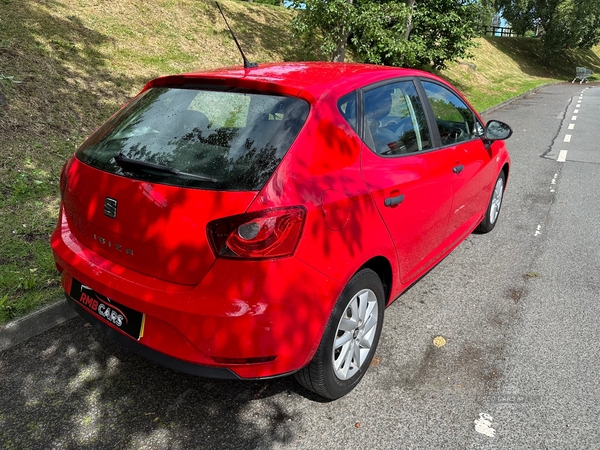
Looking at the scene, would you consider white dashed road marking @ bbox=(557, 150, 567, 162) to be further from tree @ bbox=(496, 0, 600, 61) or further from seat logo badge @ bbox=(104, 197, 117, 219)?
tree @ bbox=(496, 0, 600, 61)

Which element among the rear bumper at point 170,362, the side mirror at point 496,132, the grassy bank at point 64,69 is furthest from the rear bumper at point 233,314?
the side mirror at point 496,132

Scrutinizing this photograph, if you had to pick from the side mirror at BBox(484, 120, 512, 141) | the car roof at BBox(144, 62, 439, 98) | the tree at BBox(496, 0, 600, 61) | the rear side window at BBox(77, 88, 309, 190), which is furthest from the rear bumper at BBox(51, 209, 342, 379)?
the tree at BBox(496, 0, 600, 61)

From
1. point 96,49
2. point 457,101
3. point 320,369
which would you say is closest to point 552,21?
point 96,49

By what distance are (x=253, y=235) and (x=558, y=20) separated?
45.7 metres

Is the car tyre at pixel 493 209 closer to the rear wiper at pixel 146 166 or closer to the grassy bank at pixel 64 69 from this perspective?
the rear wiper at pixel 146 166

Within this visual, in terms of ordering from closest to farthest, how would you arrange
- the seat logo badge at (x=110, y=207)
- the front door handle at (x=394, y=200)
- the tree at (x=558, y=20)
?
the seat logo badge at (x=110, y=207) → the front door handle at (x=394, y=200) → the tree at (x=558, y=20)

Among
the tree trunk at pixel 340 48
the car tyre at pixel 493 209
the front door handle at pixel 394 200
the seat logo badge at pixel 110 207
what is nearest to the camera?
the seat logo badge at pixel 110 207

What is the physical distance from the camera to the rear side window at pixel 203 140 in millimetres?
2180

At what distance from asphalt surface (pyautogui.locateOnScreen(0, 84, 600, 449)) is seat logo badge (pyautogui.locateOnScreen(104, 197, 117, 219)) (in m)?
1.06

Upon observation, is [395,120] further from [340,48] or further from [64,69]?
[340,48]

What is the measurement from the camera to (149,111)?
2732 mm

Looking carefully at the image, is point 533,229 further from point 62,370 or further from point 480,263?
point 62,370

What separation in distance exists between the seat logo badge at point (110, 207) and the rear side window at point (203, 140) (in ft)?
0.49

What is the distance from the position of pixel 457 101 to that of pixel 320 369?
2675 millimetres
